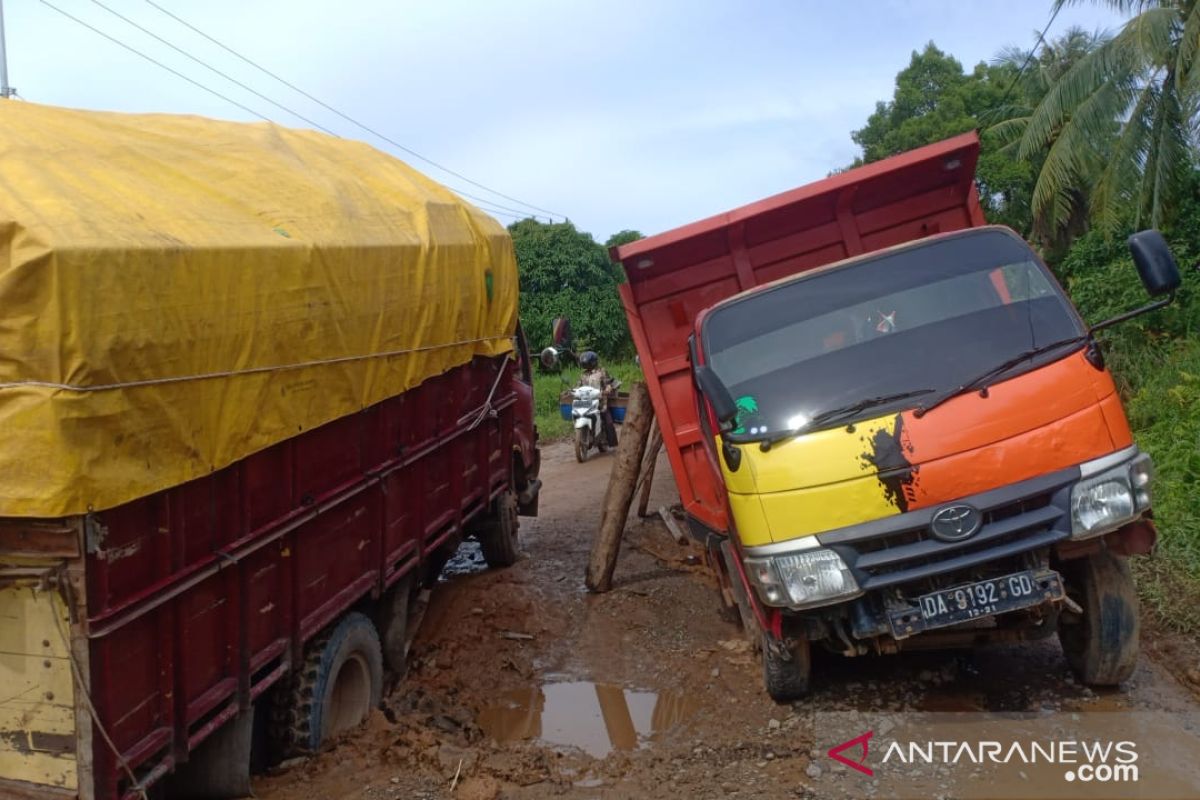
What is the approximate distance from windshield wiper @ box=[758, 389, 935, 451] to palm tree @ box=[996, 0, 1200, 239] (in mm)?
9379

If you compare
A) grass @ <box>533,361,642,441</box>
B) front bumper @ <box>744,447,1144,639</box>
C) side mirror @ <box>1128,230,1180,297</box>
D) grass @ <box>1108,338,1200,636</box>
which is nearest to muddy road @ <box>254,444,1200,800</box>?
front bumper @ <box>744,447,1144,639</box>

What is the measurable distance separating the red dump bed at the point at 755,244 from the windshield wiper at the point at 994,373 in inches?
76.5

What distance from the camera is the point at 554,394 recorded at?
1927 centimetres

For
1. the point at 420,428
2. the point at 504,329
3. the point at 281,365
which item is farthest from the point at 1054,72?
the point at 281,365

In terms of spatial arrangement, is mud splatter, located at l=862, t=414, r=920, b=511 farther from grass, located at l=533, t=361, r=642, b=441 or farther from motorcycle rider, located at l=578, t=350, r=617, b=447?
grass, located at l=533, t=361, r=642, b=441

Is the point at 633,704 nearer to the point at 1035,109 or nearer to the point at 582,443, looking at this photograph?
the point at 582,443

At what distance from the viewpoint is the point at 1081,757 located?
12.9ft

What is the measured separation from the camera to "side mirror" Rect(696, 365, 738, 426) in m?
4.47

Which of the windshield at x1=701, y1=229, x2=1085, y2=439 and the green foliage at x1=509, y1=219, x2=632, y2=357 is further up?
the green foliage at x1=509, y1=219, x2=632, y2=357

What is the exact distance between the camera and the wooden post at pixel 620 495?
7.26m

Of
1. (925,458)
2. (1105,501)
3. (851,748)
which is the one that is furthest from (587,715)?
(1105,501)

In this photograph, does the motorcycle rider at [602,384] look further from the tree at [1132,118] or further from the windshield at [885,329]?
the windshield at [885,329]

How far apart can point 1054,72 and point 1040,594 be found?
22453 millimetres

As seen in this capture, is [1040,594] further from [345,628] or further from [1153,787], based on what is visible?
[345,628]
